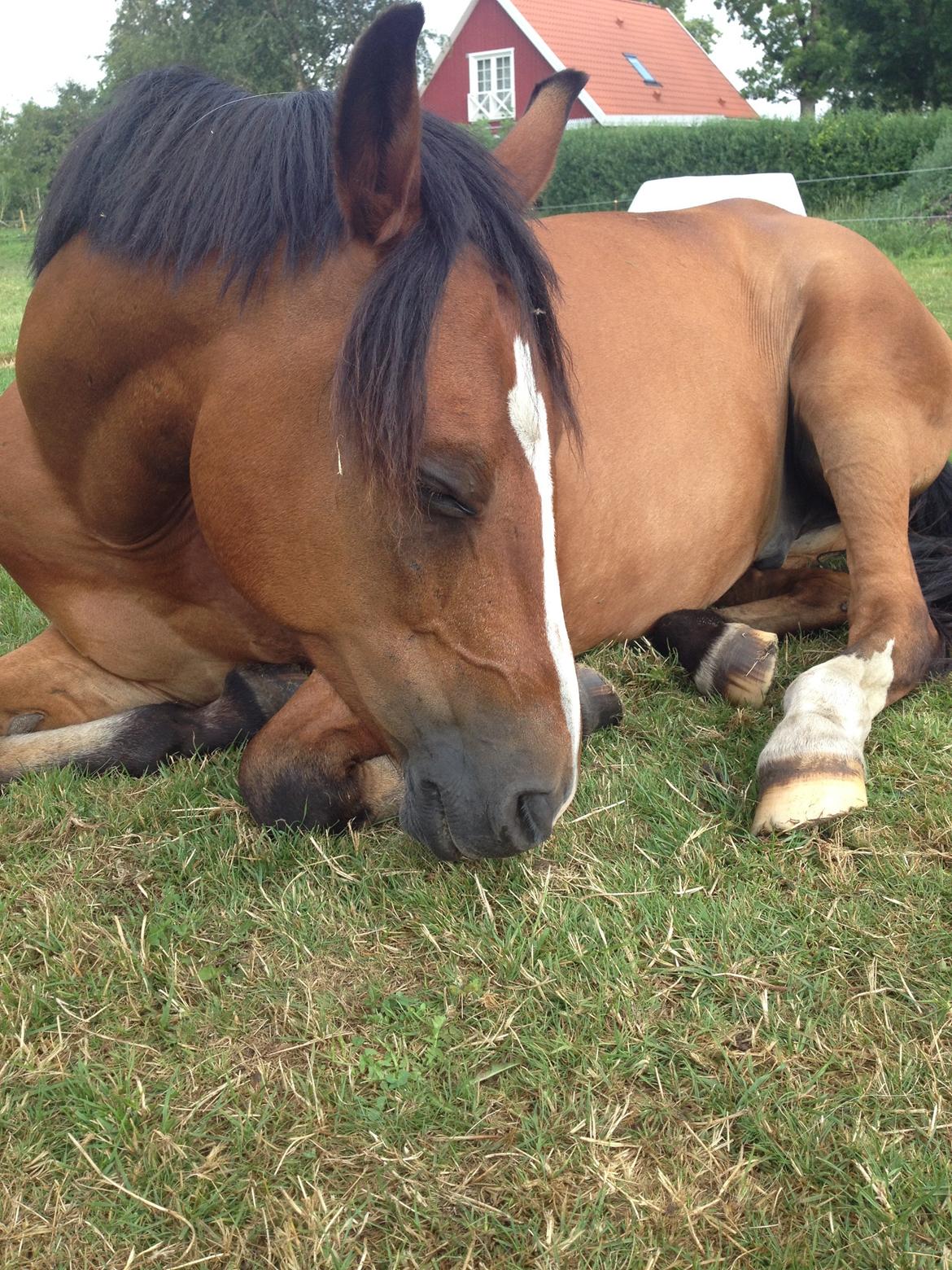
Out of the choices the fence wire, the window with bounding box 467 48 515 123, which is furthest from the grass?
the window with bounding box 467 48 515 123

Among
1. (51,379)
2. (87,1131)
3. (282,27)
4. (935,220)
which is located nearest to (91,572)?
(51,379)

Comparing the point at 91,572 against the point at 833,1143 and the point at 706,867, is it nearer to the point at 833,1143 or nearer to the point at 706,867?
the point at 706,867

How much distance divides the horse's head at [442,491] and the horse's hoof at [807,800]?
0.64 metres

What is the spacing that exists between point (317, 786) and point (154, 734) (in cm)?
64

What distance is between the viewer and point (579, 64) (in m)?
29.6

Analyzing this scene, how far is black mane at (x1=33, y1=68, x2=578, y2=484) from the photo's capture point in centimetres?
177

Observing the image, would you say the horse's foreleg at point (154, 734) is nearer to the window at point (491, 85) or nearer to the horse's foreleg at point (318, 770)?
the horse's foreleg at point (318, 770)

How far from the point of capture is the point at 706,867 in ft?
7.36

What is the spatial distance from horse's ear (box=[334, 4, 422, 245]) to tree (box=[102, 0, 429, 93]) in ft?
103

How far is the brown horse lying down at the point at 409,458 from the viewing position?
183 centimetres

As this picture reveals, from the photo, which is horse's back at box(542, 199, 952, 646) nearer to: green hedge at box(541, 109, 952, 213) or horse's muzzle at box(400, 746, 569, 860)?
horse's muzzle at box(400, 746, 569, 860)

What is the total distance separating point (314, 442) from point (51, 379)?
0.82 metres

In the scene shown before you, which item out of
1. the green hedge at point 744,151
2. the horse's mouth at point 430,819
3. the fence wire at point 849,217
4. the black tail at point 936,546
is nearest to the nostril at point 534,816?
the horse's mouth at point 430,819

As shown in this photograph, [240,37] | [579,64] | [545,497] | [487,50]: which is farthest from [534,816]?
[487,50]
